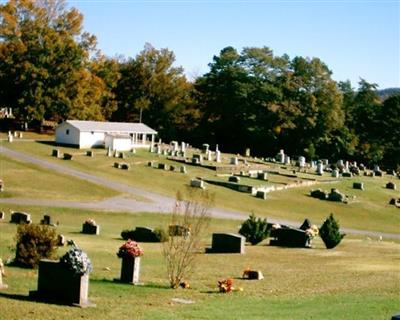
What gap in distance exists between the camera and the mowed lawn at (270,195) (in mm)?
55156

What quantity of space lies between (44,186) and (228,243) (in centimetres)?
2779

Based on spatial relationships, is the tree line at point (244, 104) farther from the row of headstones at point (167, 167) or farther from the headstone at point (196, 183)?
the headstone at point (196, 183)

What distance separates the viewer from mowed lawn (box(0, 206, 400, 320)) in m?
16.3

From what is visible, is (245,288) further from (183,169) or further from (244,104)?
(244,104)

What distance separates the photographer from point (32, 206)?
4534 centimetres

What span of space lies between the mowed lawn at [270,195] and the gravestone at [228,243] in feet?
73.0

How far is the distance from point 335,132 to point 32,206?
2883 inches

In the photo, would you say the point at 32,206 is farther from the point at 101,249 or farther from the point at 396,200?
the point at 396,200

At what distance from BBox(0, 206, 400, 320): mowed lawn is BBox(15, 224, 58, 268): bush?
58 centimetres

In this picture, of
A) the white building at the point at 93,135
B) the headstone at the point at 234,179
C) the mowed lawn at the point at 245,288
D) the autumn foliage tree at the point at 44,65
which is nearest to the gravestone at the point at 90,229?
the mowed lawn at the point at 245,288

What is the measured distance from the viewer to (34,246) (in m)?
21.7

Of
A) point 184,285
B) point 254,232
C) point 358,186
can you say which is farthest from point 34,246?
point 358,186

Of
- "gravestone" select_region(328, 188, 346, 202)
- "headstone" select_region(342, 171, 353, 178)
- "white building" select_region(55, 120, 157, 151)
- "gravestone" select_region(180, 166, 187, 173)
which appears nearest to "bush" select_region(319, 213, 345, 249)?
"gravestone" select_region(328, 188, 346, 202)

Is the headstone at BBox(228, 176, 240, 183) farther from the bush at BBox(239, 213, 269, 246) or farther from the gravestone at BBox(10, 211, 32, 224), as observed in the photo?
the bush at BBox(239, 213, 269, 246)
